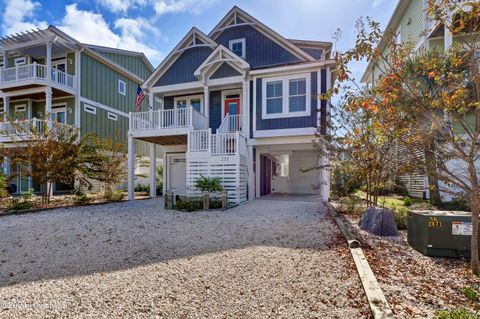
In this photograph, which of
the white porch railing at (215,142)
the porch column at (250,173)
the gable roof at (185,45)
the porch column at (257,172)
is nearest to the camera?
the white porch railing at (215,142)

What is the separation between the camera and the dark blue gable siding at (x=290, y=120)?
11242 mm

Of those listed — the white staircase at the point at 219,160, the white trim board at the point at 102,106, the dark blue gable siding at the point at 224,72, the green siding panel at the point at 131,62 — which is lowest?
the white staircase at the point at 219,160

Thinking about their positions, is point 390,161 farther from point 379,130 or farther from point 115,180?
point 115,180

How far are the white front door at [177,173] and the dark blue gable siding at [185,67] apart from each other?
4040mm

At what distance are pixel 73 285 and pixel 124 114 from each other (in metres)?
18.5

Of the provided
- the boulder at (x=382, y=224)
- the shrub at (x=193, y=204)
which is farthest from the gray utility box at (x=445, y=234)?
the shrub at (x=193, y=204)

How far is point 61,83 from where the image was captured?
15.4 m

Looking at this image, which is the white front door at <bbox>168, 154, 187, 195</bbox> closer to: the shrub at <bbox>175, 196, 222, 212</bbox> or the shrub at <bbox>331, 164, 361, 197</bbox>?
the shrub at <bbox>175, 196, 222, 212</bbox>

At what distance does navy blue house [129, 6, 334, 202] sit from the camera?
1057cm

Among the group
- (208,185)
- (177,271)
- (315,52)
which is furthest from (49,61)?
(177,271)

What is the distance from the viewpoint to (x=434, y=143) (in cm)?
395

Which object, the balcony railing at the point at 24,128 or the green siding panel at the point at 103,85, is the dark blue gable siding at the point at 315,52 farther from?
the green siding panel at the point at 103,85

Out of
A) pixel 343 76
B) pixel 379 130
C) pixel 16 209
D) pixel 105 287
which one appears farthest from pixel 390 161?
pixel 16 209

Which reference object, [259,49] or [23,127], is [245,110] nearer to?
[259,49]
